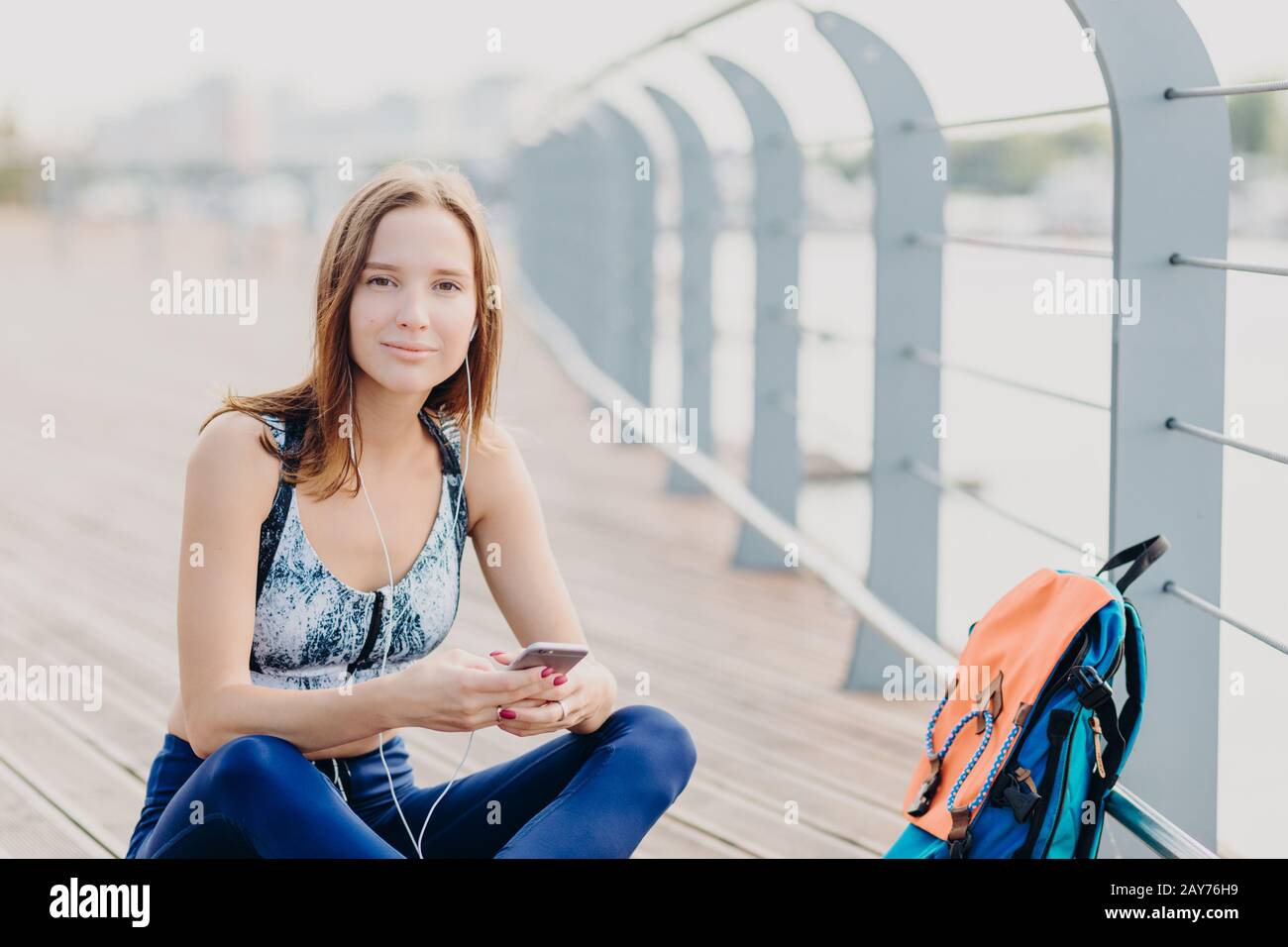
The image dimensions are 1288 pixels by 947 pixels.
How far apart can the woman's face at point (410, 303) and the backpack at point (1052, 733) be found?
82 centimetres

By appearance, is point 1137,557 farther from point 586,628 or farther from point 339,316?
point 586,628

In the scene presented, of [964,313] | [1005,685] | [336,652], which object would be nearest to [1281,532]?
[1005,685]

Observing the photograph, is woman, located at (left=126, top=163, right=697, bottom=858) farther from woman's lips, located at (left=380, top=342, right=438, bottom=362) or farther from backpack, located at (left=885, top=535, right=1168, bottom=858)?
backpack, located at (left=885, top=535, right=1168, bottom=858)

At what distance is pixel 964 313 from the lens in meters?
14.4

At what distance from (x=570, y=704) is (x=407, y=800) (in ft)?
1.02

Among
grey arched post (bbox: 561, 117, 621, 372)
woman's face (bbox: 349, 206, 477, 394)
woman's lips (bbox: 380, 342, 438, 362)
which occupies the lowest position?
woman's lips (bbox: 380, 342, 438, 362)

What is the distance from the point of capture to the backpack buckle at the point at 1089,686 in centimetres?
168

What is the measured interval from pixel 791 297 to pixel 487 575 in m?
2.20

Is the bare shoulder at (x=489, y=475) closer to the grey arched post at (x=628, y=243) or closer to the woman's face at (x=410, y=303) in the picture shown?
the woman's face at (x=410, y=303)

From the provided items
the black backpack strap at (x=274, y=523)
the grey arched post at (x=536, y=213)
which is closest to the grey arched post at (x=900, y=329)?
the black backpack strap at (x=274, y=523)

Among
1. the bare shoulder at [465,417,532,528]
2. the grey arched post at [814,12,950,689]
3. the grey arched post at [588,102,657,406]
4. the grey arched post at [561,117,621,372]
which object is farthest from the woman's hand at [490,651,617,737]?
the grey arched post at [561,117,621,372]

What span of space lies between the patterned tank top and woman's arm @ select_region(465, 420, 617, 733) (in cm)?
10

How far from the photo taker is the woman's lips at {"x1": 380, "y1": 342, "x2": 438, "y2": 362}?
188 centimetres
